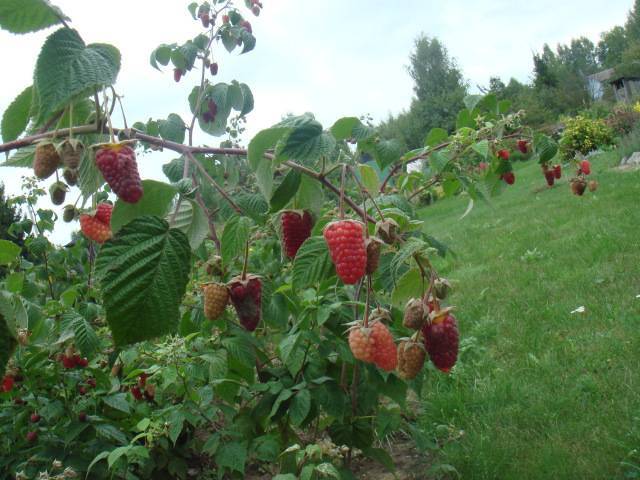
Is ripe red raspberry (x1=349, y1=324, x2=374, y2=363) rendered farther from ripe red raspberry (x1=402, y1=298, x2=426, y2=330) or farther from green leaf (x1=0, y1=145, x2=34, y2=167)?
green leaf (x1=0, y1=145, x2=34, y2=167)

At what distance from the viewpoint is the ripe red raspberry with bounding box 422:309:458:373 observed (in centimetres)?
90

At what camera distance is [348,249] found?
30.8 inches

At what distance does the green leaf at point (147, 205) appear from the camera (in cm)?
70

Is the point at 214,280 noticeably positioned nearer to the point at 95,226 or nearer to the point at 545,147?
the point at 95,226

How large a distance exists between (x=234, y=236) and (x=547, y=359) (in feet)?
7.93

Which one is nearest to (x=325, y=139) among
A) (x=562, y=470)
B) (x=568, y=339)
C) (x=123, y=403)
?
(x=123, y=403)

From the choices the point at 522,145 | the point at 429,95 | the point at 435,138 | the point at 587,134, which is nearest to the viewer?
the point at 435,138

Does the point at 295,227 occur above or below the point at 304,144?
below

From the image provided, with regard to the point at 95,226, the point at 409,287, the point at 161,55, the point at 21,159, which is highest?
the point at 161,55

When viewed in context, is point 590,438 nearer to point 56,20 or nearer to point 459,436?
point 459,436

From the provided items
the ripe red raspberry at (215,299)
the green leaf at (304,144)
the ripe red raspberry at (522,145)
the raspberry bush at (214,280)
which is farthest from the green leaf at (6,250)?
the ripe red raspberry at (522,145)

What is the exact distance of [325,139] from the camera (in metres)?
0.80

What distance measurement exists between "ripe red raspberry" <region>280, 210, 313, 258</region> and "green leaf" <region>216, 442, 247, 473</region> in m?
0.86

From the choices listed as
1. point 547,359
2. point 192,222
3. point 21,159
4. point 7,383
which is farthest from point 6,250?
point 547,359
